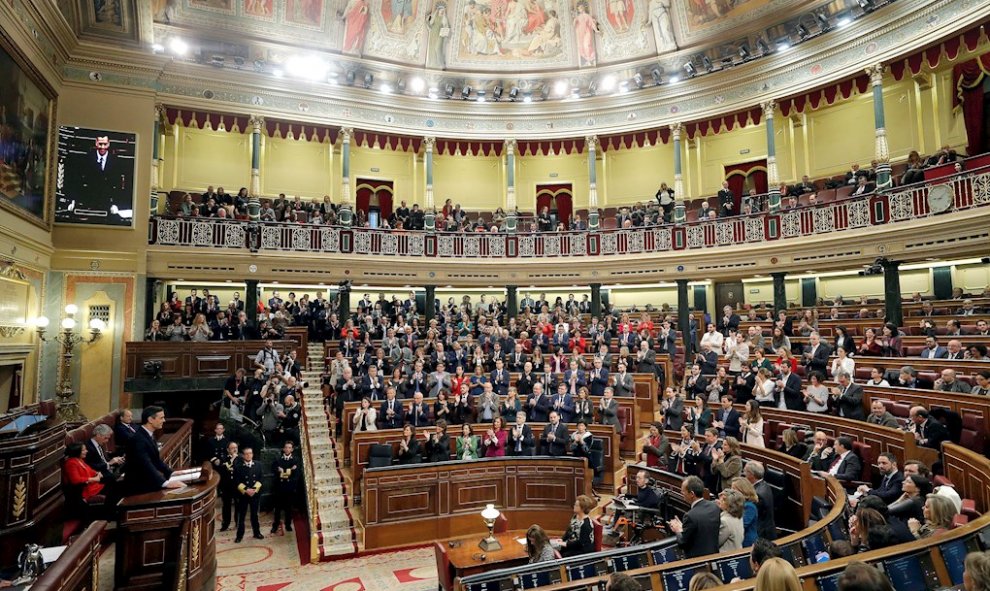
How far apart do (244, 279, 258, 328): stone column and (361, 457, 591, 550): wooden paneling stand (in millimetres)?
8597

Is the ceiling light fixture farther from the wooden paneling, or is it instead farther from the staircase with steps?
the wooden paneling

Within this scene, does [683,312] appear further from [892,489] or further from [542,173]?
[892,489]

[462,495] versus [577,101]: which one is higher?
[577,101]

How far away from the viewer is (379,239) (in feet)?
59.2

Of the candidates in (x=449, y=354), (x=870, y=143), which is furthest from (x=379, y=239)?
(x=870, y=143)

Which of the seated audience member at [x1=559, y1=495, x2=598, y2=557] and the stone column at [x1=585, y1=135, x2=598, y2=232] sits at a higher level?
the stone column at [x1=585, y1=135, x2=598, y2=232]

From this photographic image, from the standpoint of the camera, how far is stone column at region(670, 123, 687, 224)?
18.0 m

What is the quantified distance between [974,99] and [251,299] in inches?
699

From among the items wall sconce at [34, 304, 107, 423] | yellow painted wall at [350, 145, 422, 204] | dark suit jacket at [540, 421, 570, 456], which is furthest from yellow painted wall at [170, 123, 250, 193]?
dark suit jacket at [540, 421, 570, 456]

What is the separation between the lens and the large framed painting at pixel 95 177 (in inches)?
513

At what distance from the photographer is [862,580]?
279cm

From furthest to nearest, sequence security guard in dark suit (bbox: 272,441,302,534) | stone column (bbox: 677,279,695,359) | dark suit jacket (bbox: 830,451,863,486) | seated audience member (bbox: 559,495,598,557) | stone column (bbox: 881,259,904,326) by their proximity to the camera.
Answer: stone column (bbox: 677,279,695,359) < stone column (bbox: 881,259,904,326) < security guard in dark suit (bbox: 272,441,302,534) < dark suit jacket (bbox: 830,451,863,486) < seated audience member (bbox: 559,495,598,557)

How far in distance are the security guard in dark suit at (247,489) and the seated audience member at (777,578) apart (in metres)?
7.98

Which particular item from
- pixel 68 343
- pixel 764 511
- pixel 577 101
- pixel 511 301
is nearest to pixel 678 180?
pixel 577 101
